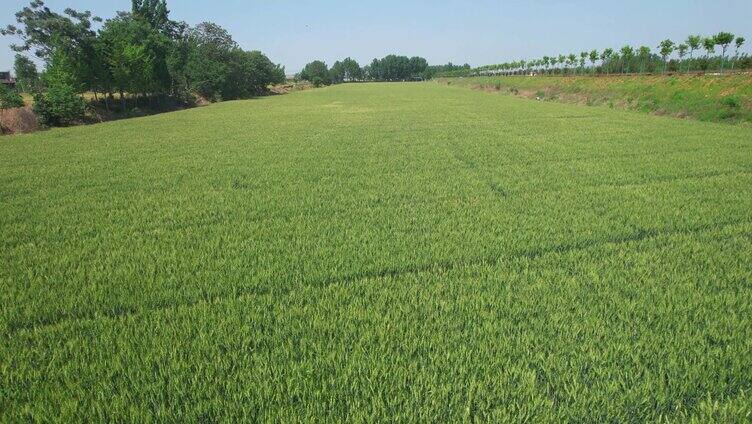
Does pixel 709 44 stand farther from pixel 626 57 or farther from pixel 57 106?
pixel 57 106

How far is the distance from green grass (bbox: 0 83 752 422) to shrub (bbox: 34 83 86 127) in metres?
22.3

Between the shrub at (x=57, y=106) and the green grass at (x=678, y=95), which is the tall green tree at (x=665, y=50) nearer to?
the green grass at (x=678, y=95)

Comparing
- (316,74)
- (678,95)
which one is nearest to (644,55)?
(678,95)

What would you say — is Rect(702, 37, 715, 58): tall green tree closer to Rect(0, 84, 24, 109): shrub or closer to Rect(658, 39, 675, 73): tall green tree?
Rect(658, 39, 675, 73): tall green tree

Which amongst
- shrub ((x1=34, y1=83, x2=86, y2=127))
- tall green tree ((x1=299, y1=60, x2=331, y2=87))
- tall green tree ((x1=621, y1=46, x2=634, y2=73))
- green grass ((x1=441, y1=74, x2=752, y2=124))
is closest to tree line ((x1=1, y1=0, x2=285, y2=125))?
shrub ((x1=34, y1=83, x2=86, y2=127))

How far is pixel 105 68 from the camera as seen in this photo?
1539 inches

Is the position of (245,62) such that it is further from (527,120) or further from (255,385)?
(255,385)

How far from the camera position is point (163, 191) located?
9.70 metres

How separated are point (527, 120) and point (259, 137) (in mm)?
15562

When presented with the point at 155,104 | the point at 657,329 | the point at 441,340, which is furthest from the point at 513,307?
the point at 155,104

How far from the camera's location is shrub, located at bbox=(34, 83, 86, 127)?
91.8 feet

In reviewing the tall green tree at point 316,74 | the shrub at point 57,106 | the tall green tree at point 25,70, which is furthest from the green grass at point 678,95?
the tall green tree at point 316,74

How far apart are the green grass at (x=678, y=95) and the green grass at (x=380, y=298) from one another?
17.3 meters

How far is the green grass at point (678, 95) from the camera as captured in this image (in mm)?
23594
